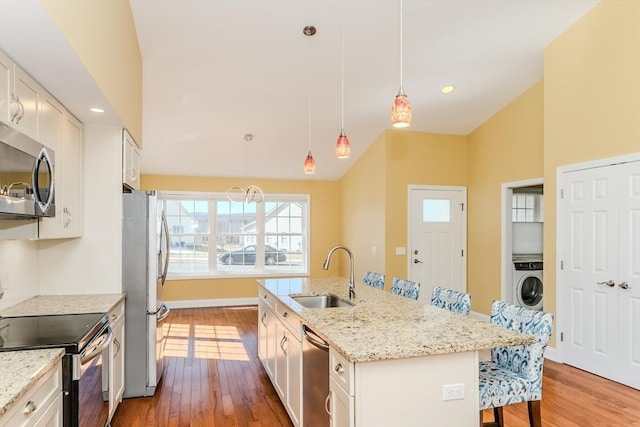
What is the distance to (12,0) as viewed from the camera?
1479 mm

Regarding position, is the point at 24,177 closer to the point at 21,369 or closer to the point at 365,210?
the point at 21,369

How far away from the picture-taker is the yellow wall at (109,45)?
181 centimetres

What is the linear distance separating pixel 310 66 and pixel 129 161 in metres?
2.03

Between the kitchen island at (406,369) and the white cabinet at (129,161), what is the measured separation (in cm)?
209

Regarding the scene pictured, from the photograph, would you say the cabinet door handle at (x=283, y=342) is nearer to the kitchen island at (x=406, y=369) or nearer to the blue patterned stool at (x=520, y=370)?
the kitchen island at (x=406, y=369)

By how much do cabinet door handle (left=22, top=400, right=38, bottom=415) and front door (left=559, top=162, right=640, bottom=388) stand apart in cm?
426

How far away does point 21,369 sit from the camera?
1.59 m

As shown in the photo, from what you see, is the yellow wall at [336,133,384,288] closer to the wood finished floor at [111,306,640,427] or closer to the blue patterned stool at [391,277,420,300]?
the blue patterned stool at [391,277,420,300]

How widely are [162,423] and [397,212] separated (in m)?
4.02

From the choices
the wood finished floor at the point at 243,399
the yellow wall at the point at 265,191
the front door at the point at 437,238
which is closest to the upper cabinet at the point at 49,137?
the wood finished floor at the point at 243,399

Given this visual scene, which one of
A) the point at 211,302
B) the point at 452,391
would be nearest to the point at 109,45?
the point at 452,391

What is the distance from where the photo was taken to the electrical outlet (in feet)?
5.98

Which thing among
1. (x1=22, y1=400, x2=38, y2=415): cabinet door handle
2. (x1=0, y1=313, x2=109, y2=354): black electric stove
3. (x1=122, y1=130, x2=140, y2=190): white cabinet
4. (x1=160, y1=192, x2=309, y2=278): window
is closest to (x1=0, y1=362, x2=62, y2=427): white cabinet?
(x1=22, y1=400, x2=38, y2=415): cabinet door handle

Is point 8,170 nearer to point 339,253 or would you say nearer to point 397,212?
point 397,212
